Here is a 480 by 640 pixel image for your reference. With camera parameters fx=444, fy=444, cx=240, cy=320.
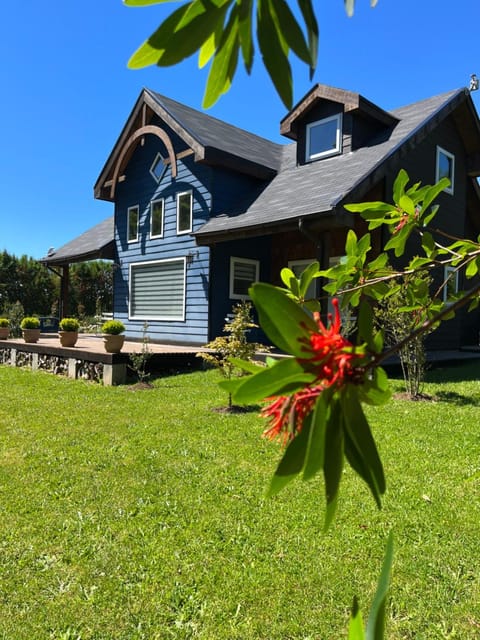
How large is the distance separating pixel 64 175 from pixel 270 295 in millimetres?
35195

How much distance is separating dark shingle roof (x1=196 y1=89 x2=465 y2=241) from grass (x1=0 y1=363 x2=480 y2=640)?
503 centimetres

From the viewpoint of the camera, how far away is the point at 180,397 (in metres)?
7.39

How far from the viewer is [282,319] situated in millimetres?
426

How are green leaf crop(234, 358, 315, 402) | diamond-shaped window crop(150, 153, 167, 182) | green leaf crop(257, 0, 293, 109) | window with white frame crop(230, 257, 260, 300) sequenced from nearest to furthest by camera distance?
green leaf crop(234, 358, 315, 402)
green leaf crop(257, 0, 293, 109)
window with white frame crop(230, 257, 260, 300)
diamond-shaped window crop(150, 153, 167, 182)

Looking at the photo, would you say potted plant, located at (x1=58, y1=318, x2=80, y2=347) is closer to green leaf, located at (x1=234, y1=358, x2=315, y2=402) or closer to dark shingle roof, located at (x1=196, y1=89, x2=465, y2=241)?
dark shingle roof, located at (x1=196, y1=89, x2=465, y2=241)

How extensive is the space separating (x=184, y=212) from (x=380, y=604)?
493 inches

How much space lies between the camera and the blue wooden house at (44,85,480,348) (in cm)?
1012

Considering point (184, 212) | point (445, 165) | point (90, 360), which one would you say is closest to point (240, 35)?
point (90, 360)

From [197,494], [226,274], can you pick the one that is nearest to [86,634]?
[197,494]

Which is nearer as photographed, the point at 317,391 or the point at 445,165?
the point at 317,391

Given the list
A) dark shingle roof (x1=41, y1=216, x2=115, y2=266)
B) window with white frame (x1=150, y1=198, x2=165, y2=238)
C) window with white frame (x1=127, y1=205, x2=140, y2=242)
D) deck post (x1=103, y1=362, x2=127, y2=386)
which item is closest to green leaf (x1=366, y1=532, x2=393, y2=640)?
deck post (x1=103, y1=362, x2=127, y2=386)

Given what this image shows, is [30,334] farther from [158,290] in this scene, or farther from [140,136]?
[140,136]

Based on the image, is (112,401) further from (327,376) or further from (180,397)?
(327,376)

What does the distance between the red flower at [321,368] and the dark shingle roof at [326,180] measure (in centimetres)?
804
